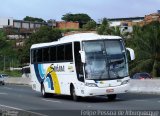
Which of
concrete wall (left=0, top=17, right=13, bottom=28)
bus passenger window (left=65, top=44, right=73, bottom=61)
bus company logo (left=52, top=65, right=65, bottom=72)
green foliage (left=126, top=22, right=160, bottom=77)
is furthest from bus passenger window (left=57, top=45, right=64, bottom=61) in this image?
concrete wall (left=0, top=17, right=13, bottom=28)

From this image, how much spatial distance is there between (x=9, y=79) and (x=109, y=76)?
1744 inches

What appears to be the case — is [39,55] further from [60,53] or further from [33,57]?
[60,53]

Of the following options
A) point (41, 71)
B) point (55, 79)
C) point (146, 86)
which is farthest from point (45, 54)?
point (146, 86)

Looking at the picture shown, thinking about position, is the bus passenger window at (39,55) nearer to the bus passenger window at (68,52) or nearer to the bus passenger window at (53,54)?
the bus passenger window at (53,54)

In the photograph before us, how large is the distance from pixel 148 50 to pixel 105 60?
36920mm

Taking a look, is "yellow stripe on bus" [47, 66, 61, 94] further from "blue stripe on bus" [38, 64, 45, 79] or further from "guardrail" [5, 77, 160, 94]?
"guardrail" [5, 77, 160, 94]

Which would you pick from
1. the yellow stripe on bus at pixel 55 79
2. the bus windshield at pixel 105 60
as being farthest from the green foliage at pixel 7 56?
the bus windshield at pixel 105 60

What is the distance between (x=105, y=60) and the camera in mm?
23953

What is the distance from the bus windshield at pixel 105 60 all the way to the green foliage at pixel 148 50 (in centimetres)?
3522

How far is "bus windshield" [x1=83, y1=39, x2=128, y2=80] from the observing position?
2384cm

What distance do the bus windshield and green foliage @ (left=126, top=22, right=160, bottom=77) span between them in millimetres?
35220

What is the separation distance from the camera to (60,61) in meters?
26.9

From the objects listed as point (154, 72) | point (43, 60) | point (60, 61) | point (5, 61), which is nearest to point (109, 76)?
point (60, 61)

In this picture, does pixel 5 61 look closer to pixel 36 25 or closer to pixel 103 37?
pixel 36 25
